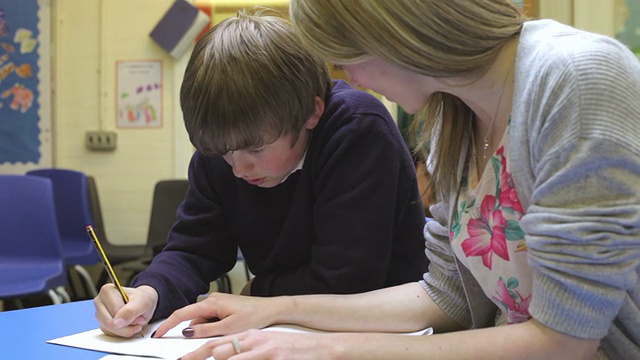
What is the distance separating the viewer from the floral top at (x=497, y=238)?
29.7 inches

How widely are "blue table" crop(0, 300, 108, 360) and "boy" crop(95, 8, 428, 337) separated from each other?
0.07 meters

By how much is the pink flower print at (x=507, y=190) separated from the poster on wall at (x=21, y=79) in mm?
3806

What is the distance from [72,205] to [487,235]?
3.29 metres

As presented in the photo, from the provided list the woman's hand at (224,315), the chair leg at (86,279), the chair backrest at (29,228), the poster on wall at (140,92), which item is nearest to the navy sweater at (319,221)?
the woman's hand at (224,315)

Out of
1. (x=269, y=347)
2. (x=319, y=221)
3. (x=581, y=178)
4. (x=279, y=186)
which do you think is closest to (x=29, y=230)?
(x=279, y=186)

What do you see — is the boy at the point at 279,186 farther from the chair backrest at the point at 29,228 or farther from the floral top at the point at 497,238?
the chair backrest at the point at 29,228

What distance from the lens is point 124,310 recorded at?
958mm

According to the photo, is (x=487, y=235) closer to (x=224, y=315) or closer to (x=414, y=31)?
(x=414, y=31)

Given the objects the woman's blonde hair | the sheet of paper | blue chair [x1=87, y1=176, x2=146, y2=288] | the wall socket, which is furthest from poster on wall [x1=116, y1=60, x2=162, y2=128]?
the woman's blonde hair

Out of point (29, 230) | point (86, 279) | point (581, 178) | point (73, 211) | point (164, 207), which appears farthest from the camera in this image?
point (164, 207)

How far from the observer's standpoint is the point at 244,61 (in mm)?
1017

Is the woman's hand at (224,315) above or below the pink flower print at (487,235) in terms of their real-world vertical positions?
below

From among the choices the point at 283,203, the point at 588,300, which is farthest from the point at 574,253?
the point at 283,203

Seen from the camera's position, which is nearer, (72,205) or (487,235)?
(487,235)
